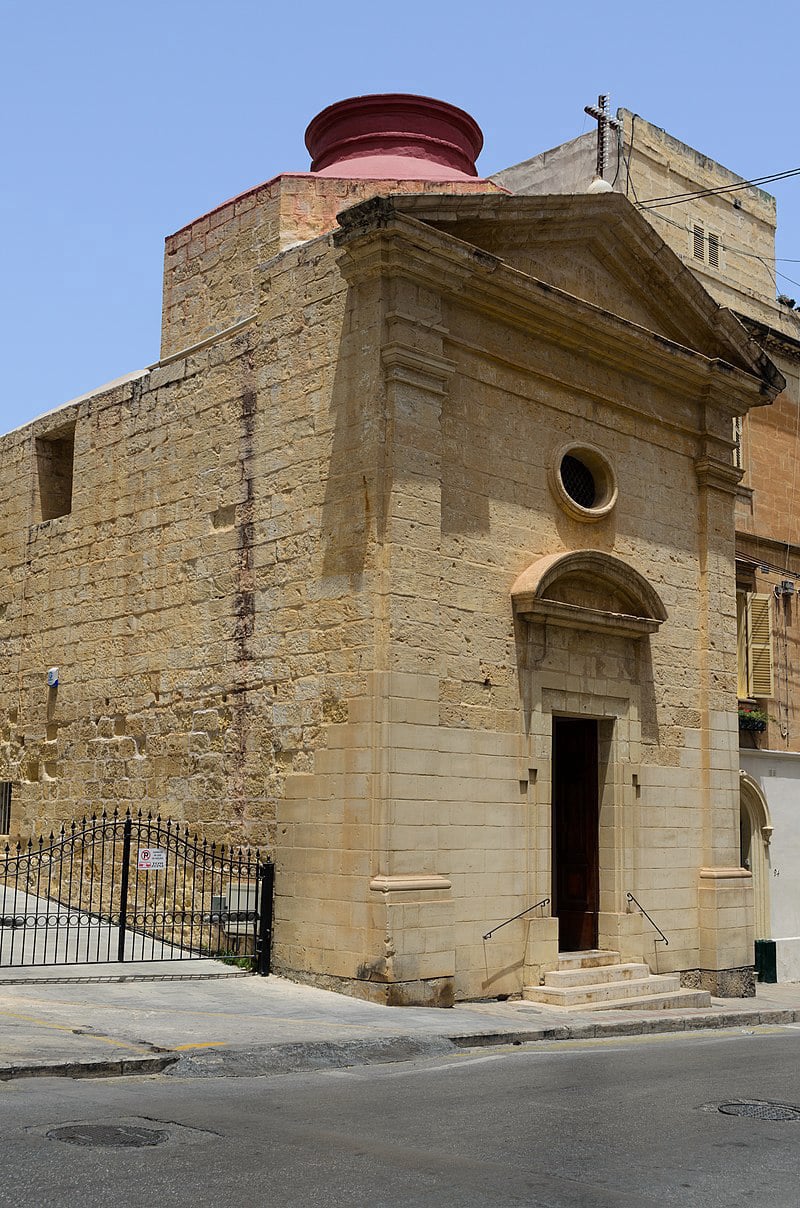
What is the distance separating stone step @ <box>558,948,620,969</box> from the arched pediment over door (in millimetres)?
3565

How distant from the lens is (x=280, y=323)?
14.7 metres

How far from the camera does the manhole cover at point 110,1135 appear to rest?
21.0 feet

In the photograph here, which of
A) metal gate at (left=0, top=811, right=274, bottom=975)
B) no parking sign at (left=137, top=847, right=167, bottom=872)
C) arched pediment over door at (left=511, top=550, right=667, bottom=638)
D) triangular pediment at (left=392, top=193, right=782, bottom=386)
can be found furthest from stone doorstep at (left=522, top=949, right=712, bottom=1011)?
triangular pediment at (left=392, top=193, right=782, bottom=386)

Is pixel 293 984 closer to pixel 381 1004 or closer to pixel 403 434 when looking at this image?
pixel 381 1004

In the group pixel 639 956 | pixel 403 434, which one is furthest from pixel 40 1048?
pixel 639 956

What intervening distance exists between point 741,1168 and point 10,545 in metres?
15.0

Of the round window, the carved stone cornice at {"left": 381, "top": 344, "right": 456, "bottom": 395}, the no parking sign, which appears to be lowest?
the no parking sign

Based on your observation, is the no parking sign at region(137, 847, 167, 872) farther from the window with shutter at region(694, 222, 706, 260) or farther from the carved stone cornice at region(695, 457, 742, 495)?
the window with shutter at region(694, 222, 706, 260)

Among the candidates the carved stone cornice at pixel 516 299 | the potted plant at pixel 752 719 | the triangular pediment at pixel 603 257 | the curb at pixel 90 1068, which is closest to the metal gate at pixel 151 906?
the curb at pixel 90 1068

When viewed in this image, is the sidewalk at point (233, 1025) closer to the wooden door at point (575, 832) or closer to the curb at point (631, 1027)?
the curb at point (631, 1027)

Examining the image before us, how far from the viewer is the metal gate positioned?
13.4m

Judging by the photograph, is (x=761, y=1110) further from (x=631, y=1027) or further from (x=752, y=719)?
(x=752, y=719)

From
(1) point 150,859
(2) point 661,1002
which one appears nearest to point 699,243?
(2) point 661,1002

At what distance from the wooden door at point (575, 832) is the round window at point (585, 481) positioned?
2.49m
